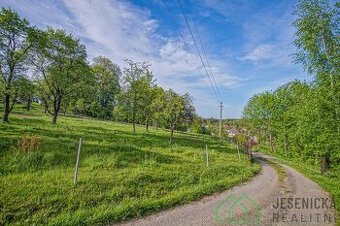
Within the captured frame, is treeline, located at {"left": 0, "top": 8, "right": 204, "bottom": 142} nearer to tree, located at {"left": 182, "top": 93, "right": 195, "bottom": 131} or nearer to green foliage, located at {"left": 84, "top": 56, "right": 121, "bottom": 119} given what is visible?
tree, located at {"left": 182, "top": 93, "right": 195, "bottom": 131}

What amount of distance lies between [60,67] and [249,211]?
2976cm

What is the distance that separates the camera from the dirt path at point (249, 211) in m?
7.45

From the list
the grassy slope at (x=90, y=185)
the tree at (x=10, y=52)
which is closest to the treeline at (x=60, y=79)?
the tree at (x=10, y=52)

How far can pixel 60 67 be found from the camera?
31.4m

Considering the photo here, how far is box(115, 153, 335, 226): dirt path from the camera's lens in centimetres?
745

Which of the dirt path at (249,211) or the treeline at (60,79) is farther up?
the treeline at (60,79)

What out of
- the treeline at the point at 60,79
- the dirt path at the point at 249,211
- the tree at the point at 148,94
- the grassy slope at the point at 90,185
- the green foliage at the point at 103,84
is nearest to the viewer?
the grassy slope at the point at 90,185

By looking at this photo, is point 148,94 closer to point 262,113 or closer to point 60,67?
point 60,67

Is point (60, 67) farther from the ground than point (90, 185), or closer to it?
farther from the ground

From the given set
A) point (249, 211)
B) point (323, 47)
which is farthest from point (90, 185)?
point (323, 47)

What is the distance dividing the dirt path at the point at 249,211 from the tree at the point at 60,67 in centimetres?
2608

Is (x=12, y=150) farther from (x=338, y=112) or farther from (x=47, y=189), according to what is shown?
(x=338, y=112)

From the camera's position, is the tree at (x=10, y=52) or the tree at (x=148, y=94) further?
the tree at (x=148, y=94)

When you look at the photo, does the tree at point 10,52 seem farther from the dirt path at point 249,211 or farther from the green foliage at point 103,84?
the green foliage at point 103,84
